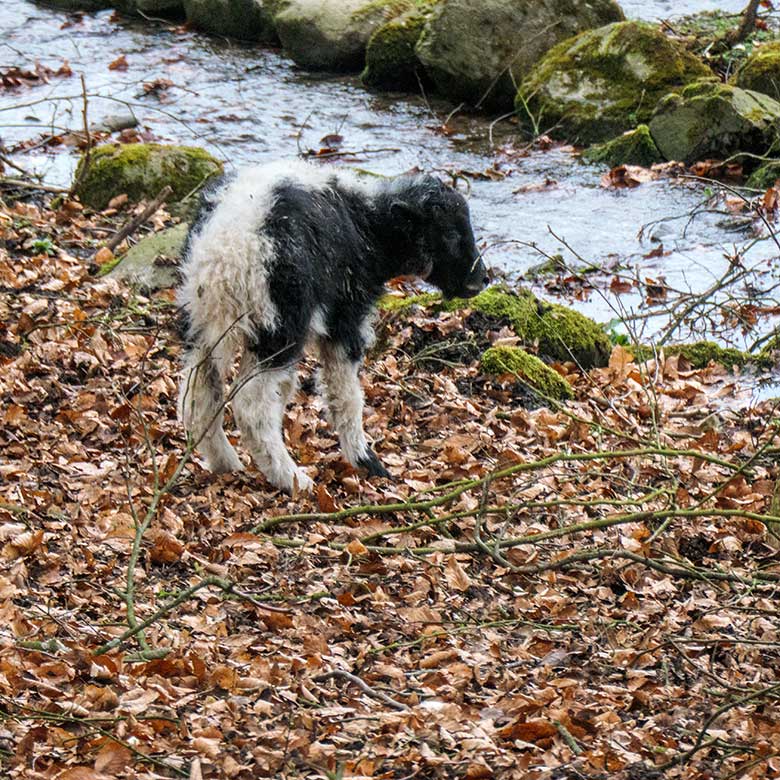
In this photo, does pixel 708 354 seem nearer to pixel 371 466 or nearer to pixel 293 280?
pixel 371 466

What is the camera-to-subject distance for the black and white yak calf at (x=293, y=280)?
6535mm

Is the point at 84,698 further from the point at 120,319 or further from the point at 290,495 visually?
the point at 120,319

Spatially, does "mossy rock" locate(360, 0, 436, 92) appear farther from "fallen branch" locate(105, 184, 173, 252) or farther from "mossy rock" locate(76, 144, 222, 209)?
"fallen branch" locate(105, 184, 173, 252)

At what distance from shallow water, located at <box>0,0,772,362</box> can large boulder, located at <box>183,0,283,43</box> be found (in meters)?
0.28

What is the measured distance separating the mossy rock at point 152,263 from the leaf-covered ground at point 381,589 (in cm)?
80

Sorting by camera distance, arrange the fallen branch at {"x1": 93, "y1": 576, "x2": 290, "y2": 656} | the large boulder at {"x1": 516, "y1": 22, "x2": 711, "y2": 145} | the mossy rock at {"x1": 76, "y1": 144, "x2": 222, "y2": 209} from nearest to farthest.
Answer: the fallen branch at {"x1": 93, "y1": 576, "x2": 290, "y2": 656}, the mossy rock at {"x1": 76, "y1": 144, "x2": 222, "y2": 209}, the large boulder at {"x1": 516, "y1": 22, "x2": 711, "y2": 145}

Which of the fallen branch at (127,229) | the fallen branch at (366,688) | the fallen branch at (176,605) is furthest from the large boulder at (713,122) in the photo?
the fallen branch at (366,688)

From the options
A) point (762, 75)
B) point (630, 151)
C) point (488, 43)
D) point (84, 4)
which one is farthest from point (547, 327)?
point (84, 4)

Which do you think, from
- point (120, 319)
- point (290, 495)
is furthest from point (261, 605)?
point (120, 319)

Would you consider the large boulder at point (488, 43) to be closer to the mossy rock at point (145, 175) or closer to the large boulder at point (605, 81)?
the large boulder at point (605, 81)

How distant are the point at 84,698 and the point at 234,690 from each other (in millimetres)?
606

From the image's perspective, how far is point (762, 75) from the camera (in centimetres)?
1462

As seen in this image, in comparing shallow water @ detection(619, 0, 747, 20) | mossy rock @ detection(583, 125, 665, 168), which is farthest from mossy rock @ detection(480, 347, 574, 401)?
shallow water @ detection(619, 0, 747, 20)

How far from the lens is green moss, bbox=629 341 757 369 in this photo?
33.0 feet
